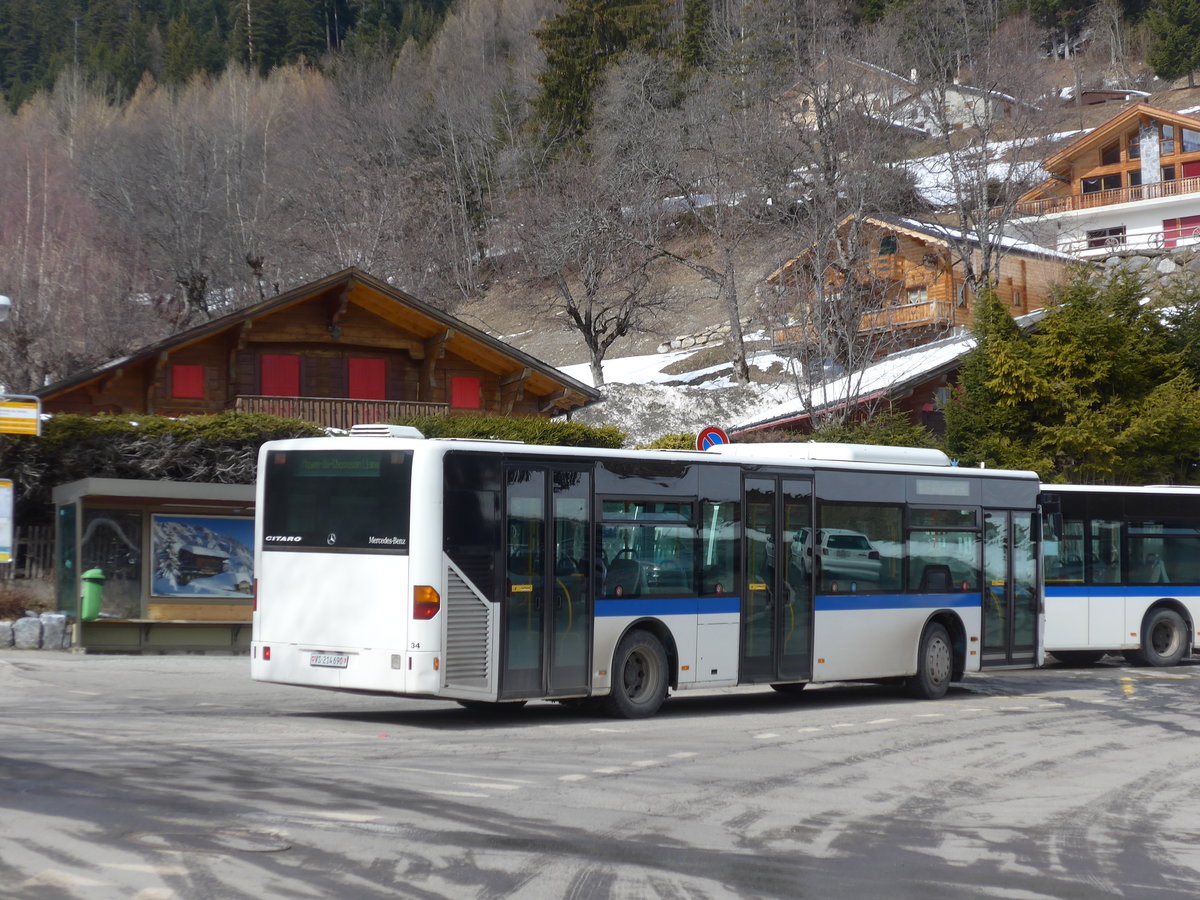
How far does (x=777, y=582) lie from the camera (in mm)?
16078

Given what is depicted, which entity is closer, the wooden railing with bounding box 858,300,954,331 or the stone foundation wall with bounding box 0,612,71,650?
the stone foundation wall with bounding box 0,612,71,650

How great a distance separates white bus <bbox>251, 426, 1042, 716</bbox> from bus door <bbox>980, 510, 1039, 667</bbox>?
0.31 ft

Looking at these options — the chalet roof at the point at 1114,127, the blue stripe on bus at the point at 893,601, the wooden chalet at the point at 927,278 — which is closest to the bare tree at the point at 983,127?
the wooden chalet at the point at 927,278

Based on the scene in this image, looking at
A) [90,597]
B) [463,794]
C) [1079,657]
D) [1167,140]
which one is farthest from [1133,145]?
[463,794]

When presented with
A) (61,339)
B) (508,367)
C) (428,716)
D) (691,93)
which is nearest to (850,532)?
(428,716)

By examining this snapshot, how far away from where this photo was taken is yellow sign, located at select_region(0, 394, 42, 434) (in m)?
19.7

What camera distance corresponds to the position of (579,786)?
1002cm

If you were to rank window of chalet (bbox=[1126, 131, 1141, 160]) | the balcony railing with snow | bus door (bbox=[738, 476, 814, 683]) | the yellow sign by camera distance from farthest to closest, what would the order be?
window of chalet (bbox=[1126, 131, 1141, 160]), the balcony railing with snow, the yellow sign, bus door (bbox=[738, 476, 814, 683])

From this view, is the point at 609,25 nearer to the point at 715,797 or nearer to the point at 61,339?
the point at 61,339

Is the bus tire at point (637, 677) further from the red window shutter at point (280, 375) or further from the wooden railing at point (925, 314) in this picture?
the wooden railing at point (925, 314)

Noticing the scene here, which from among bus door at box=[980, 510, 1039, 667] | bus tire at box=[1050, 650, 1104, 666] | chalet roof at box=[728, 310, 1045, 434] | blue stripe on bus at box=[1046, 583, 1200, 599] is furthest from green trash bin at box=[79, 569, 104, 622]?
chalet roof at box=[728, 310, 1045, 434]

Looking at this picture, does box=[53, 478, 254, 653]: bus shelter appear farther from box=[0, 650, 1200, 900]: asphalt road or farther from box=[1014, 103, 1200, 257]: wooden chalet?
box=[1014, 103, 1200, 257]: wooden chalet

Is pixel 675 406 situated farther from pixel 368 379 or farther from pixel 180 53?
pixel 180 53

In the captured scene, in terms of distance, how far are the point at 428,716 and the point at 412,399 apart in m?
21.1
